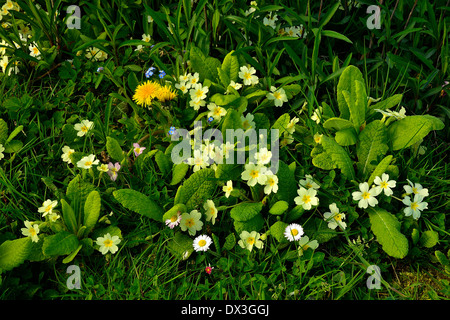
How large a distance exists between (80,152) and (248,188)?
0.84m

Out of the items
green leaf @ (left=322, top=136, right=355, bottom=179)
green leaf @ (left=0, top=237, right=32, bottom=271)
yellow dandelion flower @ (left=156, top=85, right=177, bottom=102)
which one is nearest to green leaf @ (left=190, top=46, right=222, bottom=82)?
yellow dandelion flower @ (left=156, top=85, right=177, bottom=102)

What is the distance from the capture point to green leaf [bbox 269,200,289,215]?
1768 millimetres

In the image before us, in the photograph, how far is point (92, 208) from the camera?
5.98ft

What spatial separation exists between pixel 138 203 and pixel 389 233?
3.46 ft

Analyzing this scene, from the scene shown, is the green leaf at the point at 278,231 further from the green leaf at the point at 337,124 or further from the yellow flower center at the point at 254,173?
the green leaf at the point at 337,124

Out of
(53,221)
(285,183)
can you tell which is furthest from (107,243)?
(285,183)

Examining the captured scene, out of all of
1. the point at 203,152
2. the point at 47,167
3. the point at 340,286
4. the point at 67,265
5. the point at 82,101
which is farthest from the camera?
the point at 82,101

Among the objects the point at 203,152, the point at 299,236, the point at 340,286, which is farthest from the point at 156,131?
the point at 340,286

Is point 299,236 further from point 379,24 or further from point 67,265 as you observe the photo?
point 379,24

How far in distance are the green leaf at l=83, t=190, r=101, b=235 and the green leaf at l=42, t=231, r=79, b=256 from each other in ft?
0.29

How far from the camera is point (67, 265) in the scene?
1.82 meters

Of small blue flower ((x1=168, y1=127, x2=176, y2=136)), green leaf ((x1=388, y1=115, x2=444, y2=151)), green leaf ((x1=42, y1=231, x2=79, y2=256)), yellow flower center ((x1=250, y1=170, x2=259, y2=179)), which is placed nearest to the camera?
green leaf ((x1=42, y1=231, x2=79, y2=256))

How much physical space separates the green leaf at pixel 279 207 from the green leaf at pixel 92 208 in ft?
2.43

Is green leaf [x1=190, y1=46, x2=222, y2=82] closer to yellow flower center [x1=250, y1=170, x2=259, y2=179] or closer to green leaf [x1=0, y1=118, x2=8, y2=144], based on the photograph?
yellow flower center [x1=250, y1=170, x2=259, y2=179]
